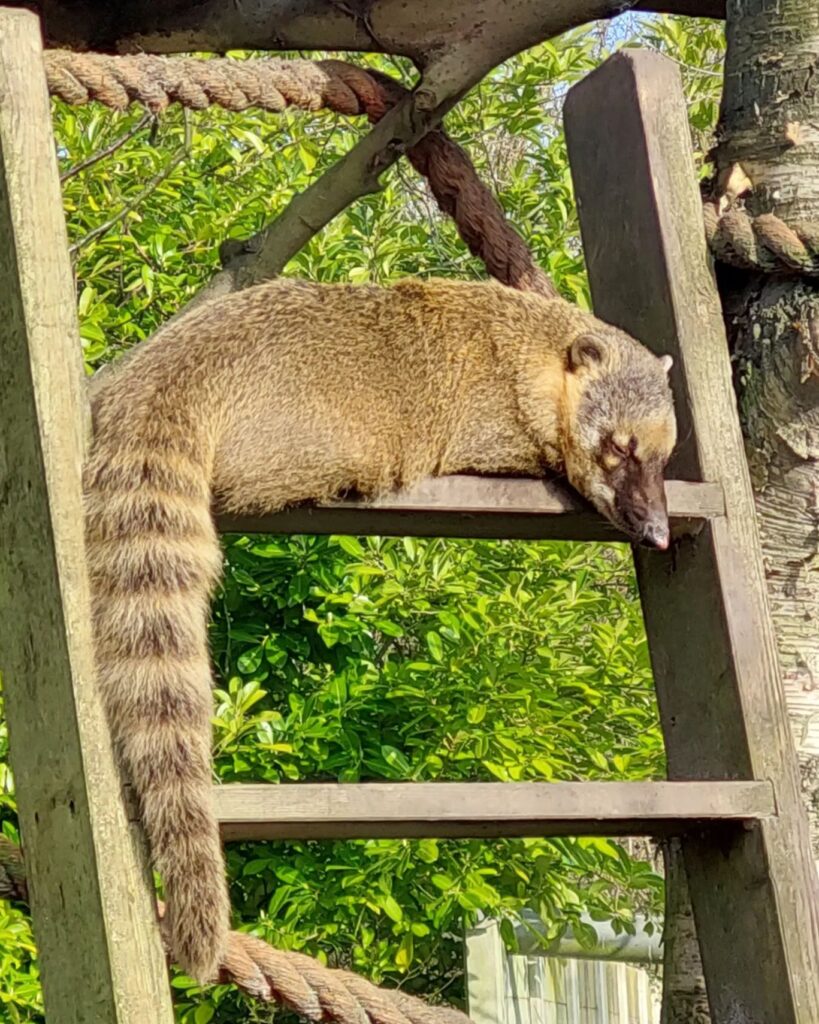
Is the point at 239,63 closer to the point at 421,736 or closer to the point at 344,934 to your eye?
the point at 421,736

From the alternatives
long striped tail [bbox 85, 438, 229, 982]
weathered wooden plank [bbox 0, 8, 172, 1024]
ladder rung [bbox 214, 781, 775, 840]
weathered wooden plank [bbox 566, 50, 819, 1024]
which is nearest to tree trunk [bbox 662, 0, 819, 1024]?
weathered wooden plank [bbox 566, 50, 819, 1024]

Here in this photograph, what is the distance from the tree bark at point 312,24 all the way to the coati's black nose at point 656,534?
112 cm

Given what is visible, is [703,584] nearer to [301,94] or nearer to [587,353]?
[587,353]

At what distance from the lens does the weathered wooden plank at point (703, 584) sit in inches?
89.5

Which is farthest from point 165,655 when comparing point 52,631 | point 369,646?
point 369,646

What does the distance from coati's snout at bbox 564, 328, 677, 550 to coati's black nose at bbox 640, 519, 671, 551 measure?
0.11 m

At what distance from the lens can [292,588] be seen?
197 inches

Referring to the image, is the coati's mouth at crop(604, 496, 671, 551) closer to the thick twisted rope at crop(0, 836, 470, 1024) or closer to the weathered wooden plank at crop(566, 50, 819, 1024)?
the weathered wooden plank at crop(566, 50, 819, 1024)

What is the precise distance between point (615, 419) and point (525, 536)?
0.53m

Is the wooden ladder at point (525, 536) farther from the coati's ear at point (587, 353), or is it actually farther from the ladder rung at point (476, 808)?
the coati's ear at point (587, 353)

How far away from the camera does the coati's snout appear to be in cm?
283

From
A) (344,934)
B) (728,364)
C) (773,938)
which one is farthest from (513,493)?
(344,934)

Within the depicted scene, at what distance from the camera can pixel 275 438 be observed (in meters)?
2.60

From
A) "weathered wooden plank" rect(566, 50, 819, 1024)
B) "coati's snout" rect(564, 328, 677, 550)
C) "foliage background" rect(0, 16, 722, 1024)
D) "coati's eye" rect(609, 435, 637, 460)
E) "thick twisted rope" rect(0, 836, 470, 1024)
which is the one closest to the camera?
"thick twisted rope" rect(0, 836, 470, 1024)
